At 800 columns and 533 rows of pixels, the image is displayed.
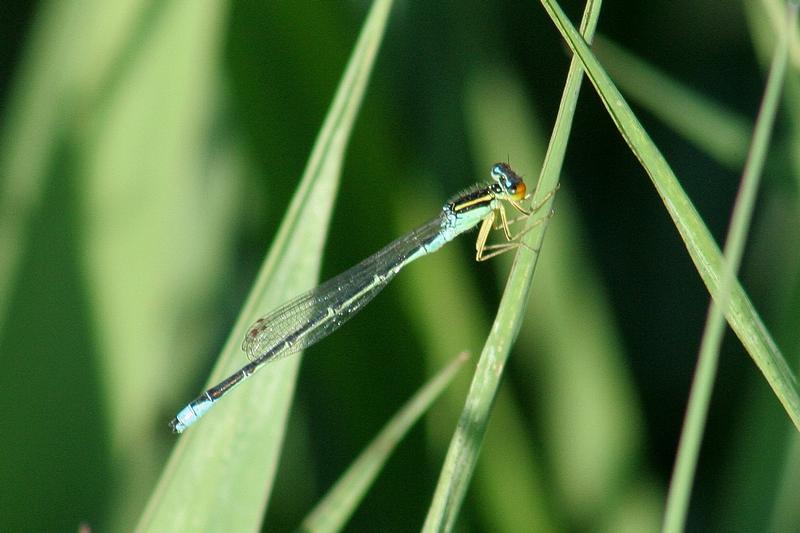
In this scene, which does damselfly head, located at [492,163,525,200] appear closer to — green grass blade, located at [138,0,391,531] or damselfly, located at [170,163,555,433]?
damselfly, located at [170,163,555,433]

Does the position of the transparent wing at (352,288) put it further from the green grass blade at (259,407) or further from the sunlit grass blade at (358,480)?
the sunlit grass blade at (358,480)

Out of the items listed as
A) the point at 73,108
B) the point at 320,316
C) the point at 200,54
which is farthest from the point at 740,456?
the point at 73,108

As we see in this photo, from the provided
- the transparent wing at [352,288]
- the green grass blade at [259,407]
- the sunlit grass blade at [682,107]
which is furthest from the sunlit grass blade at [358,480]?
the sunlit grass blade at [682,107]

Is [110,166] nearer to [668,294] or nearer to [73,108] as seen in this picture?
[73,108]

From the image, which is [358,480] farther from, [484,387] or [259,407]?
[484,387]

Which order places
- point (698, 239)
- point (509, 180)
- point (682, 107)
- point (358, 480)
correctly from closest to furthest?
point (698, 239), point (358, 480), point (682, 107), point (509, 180)

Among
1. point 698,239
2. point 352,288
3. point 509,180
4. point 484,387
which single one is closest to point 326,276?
point 352,288

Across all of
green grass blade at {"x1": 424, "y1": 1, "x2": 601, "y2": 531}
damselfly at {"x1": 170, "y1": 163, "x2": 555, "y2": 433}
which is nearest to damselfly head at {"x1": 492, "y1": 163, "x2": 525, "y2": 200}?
damselfly at {"x1": 170, "y1": 163, "x2": 555, "y2": 433}

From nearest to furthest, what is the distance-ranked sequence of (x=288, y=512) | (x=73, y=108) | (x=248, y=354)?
(x=248, y=354), (x=73, y=108), (x=288, y=512)
